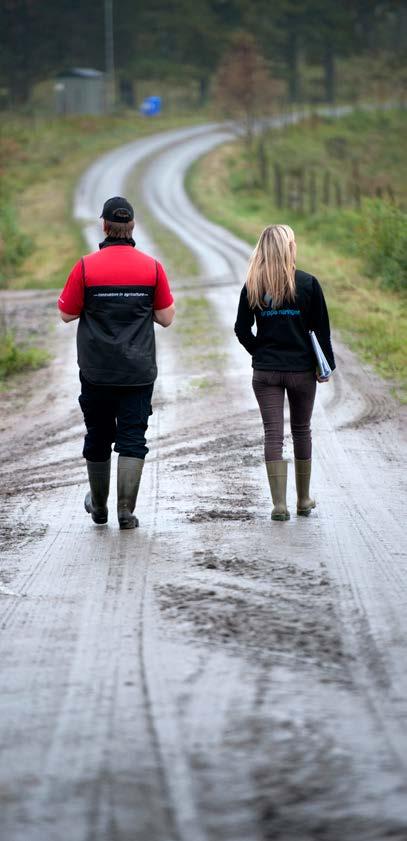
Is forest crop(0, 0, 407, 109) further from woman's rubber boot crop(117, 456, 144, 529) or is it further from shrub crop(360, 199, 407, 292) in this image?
woman's rubber boot crop(117, 456, 144, 529)

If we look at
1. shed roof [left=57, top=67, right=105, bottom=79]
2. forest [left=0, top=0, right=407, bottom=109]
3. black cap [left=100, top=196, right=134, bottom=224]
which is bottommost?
black cap [left=100, top=196, right=134, bottom=224]

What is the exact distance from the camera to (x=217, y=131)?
70.5 meters

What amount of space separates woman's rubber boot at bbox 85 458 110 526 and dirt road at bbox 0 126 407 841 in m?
0.10

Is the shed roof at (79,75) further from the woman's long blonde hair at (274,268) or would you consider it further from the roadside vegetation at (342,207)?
the woman's long blonde hair at (274,268)

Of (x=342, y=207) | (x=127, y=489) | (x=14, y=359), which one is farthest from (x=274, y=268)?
(x=342, y=207)

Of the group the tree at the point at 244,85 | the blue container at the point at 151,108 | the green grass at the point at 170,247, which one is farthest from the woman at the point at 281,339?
the blue container at the point at 151,108

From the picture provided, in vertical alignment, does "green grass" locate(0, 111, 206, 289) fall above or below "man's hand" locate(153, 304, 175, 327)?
above

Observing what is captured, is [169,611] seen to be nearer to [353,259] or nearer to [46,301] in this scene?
[46,301]

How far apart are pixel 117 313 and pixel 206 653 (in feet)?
9.17

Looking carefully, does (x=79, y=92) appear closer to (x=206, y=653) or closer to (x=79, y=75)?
(x=79, y=75)

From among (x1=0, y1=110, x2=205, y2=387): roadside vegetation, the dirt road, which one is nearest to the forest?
(x1=0, y1=110, x2=205, y2=387): roadside vegetation

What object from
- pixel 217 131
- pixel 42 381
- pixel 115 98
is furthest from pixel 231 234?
pixel 115 98

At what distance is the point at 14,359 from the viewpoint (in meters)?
14.9

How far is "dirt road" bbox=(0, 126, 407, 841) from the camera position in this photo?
342 centimetres
